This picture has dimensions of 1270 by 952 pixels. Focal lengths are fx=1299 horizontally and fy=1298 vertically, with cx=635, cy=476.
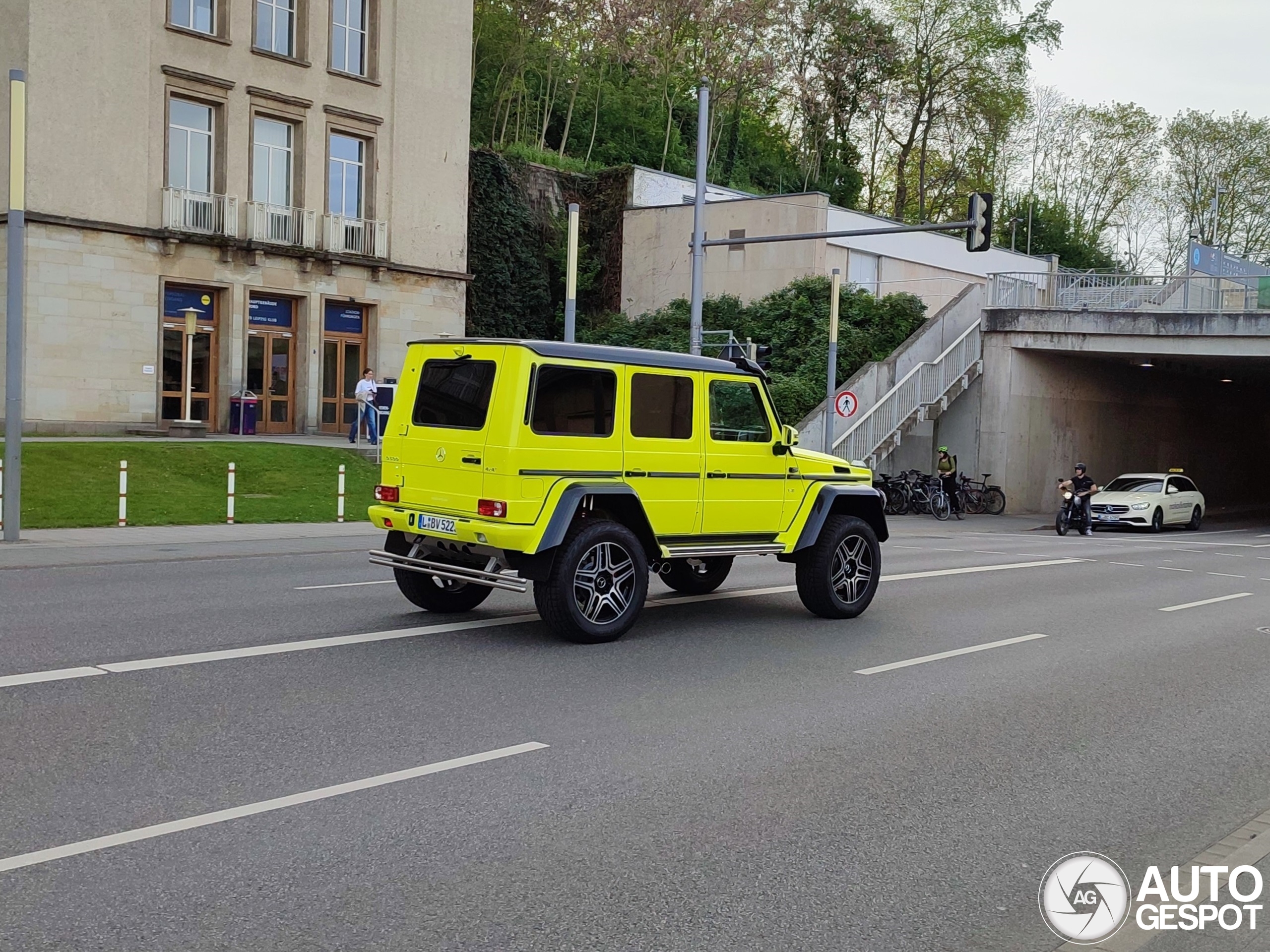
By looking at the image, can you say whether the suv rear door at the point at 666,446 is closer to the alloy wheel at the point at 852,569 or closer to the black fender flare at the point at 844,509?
the black fender flare at the point at 844,509

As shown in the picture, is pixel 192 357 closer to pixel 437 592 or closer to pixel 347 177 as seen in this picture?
pixel 347 177

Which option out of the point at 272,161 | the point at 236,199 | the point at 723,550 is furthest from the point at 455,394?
the point at 272,161

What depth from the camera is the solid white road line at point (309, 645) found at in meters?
8.04

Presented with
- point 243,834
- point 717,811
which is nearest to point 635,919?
point 717,811

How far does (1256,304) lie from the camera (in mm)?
33562

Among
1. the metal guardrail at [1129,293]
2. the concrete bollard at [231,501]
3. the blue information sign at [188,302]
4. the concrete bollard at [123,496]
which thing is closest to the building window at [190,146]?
the blue information sign at [188,302]

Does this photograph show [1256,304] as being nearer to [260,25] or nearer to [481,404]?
[260,25]

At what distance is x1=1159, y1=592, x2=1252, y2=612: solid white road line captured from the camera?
553 inches

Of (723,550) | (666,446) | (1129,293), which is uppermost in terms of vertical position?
(1129,293)

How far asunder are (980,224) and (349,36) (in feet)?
65.4

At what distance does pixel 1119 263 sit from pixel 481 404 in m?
69.8

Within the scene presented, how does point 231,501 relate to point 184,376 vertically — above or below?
below

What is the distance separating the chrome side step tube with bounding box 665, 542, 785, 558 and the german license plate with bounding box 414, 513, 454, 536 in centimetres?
177

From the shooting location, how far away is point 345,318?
3631 cm
